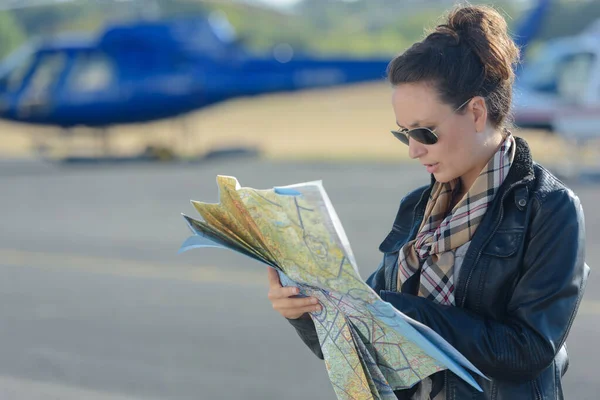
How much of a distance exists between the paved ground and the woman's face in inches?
124

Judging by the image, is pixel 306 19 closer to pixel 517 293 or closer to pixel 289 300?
pixel 289 300

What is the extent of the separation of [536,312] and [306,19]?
7532cm

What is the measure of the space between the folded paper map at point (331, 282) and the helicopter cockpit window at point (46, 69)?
1945cm

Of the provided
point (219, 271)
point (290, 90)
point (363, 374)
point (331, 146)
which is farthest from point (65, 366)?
point (331, 146)

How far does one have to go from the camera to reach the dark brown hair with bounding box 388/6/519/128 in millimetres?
1946

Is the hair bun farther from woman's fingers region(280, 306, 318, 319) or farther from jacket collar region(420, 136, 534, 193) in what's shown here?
woman's fingers region(280, 306, 318, 319)

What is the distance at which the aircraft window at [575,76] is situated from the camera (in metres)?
16.0

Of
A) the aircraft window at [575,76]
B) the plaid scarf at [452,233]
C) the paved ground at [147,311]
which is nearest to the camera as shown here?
the plaid scarf at [452,233]

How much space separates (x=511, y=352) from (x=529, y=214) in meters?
0.30

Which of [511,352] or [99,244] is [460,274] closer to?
[511,352]

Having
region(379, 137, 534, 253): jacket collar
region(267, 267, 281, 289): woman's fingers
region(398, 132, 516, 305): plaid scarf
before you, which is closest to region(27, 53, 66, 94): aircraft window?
region(379, 137, 534, 253): jacket collar

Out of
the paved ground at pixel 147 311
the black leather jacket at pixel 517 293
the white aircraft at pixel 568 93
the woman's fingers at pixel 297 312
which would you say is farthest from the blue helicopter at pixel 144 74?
the black leather jacket at pixel 517 293

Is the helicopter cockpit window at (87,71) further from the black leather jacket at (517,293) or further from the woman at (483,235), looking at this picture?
the black leather jacket at (517,293)

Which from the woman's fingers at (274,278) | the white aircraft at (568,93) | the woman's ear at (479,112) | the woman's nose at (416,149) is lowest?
the woman's fingers at (274,278)
